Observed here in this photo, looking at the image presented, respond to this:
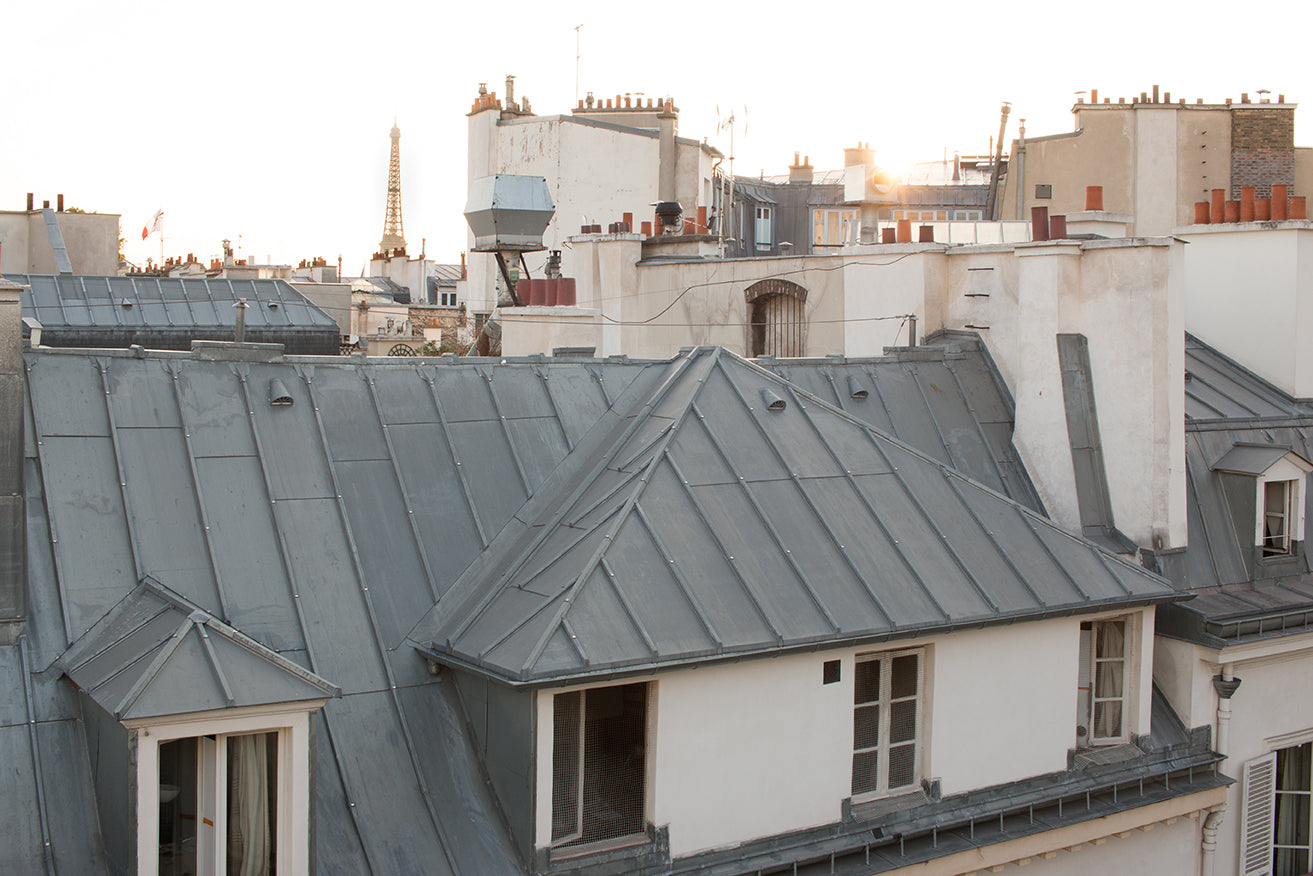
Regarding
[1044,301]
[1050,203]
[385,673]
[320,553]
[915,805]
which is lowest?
[915,805]

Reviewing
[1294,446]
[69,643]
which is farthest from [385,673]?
[1294,446]

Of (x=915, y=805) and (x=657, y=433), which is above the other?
(x=657, y=433)

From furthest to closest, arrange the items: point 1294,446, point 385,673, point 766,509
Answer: point 1294,446 < point 766,509 < point 385,673

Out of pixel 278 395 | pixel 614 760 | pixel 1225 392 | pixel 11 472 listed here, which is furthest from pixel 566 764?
pixel 1225 392

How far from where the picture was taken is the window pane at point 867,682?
34.1ft

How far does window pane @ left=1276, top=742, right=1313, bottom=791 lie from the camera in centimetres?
1385

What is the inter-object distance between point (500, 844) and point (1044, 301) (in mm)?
8860

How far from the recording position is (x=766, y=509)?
10.4 metres

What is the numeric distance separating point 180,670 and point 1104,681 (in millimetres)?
8606

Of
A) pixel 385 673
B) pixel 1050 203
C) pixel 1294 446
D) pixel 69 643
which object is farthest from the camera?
pixel 1050 203

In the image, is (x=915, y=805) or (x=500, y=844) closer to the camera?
(x=500, y=844)

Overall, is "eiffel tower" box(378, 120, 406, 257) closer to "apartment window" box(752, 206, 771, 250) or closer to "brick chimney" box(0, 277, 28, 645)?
"apartment window" box(752, 206, 771, 250)

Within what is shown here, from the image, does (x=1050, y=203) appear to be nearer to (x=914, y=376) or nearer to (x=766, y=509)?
(x=914, y=376)

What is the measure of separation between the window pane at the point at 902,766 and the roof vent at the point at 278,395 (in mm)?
5789
